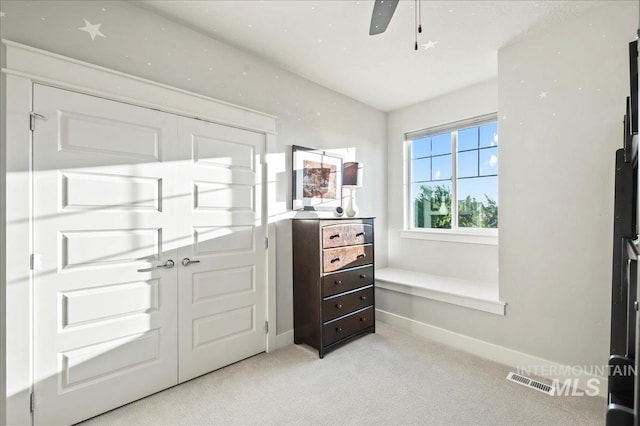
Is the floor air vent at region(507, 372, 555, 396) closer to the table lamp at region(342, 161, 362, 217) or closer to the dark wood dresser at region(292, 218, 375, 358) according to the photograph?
the dark wood dresser at region(292, 218, 375, 358)

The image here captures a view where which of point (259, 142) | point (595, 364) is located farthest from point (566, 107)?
point (259, 142)

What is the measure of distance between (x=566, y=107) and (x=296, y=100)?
2243mm

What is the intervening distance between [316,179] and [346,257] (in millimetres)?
905

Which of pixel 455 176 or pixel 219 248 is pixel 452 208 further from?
pixel 219 248

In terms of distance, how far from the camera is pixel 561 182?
2.24m

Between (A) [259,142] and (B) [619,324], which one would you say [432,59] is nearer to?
(A) [259,142]

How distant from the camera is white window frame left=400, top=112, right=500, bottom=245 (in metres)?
3.32

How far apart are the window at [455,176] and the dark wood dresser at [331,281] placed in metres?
1.18

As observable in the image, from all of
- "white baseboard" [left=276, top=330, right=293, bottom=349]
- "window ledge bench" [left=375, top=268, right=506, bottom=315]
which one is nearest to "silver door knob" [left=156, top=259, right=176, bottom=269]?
"white baseboard" [left=276, top=330, right=293, bottom=349]

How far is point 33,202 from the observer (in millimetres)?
1678

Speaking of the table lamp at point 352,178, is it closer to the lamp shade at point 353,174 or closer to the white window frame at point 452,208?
the lamp shade at point 353,174

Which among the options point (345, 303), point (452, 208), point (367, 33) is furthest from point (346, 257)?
point (367, 33)

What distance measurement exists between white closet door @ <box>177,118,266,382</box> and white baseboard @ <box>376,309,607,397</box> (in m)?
1.61

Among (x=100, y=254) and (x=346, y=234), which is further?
(x=346, y=234)
